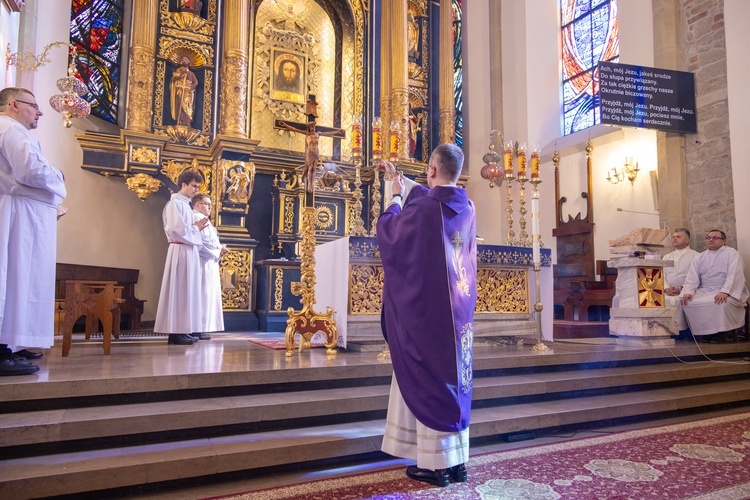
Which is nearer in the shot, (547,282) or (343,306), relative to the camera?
(343,306)

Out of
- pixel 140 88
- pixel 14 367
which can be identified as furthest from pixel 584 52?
pixel 14 367

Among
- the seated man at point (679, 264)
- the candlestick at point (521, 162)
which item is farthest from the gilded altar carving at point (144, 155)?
the seated man at point (679, 264)

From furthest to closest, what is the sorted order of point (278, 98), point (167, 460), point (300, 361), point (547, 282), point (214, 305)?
point (278, 98)
point (214, 305)
point (547, 282)
point (300, 361)
point (167, 460)

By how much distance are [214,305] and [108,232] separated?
3.82m

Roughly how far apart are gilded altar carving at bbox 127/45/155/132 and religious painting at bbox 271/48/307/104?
229 cm

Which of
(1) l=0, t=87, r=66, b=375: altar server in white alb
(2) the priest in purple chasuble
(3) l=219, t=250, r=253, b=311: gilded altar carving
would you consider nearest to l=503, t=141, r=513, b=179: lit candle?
(2) the priest in purple chasuble

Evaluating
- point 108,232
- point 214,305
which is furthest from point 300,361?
point 108,232

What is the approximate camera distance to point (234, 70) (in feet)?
31.3

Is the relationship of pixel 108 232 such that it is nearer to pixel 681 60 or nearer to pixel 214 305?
pixel 214 305

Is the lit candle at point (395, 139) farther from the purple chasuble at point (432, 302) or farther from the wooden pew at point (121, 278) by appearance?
the wooden pew at point (121, 278)

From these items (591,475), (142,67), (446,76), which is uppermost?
(446,76)

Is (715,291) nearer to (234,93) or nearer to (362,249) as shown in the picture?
(362,249)

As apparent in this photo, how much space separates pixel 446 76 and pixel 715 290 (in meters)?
7.12

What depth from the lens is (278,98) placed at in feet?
34.9
